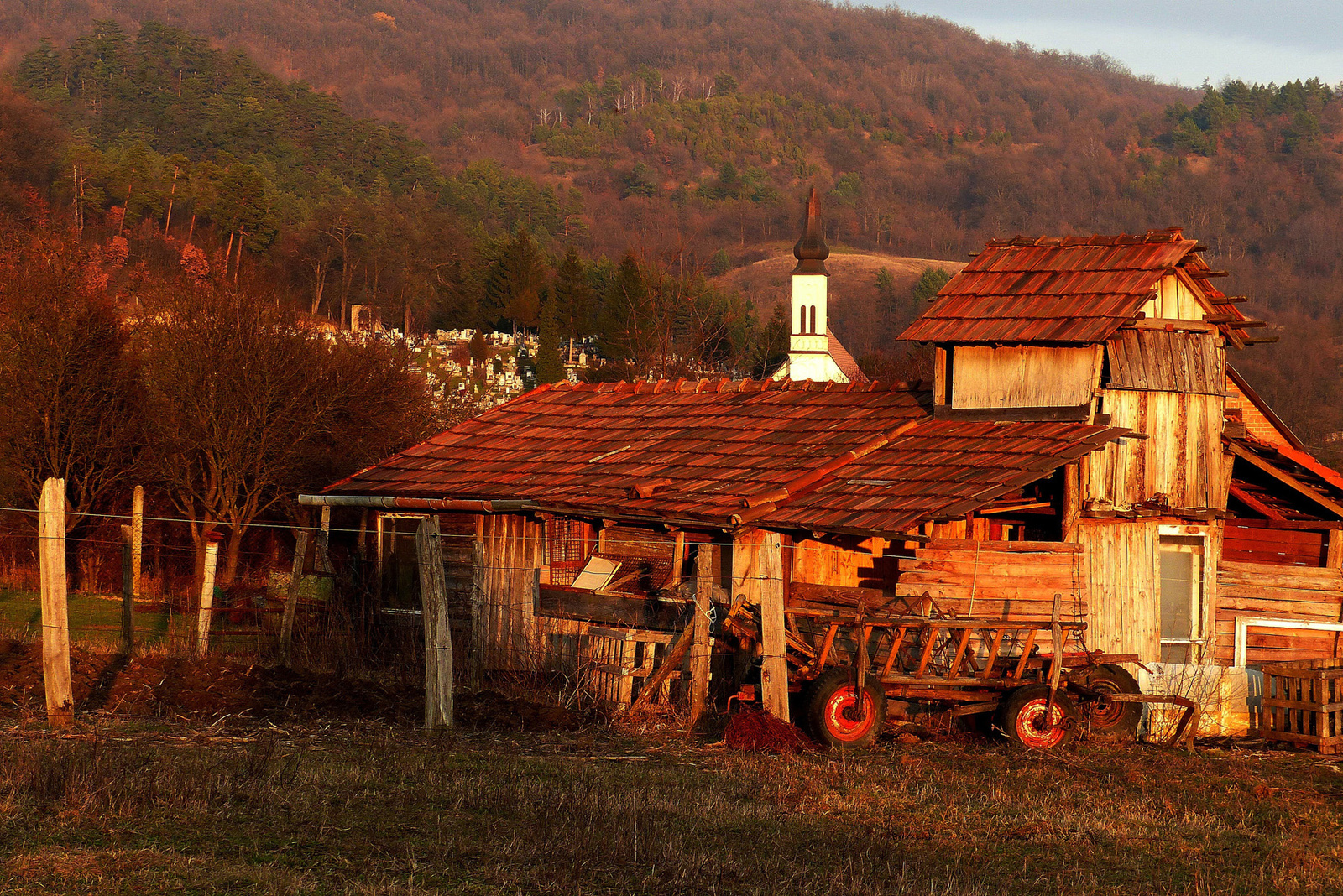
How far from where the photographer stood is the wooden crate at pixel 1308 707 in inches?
650

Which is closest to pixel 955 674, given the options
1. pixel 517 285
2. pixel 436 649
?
pixel 436 649

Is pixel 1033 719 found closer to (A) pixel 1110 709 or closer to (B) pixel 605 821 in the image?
(A) pixel 1110 709

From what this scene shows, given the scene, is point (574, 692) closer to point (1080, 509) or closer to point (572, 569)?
point (572, 569)

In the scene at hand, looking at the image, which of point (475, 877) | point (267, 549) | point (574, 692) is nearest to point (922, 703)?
point (574, 692)

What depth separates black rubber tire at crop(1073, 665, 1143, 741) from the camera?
15961mm

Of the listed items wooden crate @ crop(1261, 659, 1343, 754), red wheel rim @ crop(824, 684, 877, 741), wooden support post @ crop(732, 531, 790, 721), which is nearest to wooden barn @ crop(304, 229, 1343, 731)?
red wheel rim @ crop(824, 684, 877, 741)

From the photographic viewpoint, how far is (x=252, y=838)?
28.8 feet

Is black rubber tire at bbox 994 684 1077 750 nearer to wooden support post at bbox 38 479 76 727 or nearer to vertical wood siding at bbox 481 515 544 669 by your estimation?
vertical wood siding at bbox 481 515 544 669

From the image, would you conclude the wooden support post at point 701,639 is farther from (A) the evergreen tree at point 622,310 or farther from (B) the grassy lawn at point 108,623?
(A) the evergreen tree at point 622,310

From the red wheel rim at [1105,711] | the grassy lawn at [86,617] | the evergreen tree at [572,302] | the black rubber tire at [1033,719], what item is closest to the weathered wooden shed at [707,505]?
the red wheel rim at [1105,711]

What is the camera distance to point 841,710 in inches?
562

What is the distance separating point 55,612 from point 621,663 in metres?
6.02

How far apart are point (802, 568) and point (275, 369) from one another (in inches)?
679

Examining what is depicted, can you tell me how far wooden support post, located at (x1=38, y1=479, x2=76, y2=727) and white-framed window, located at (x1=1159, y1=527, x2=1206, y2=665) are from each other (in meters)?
12.6
